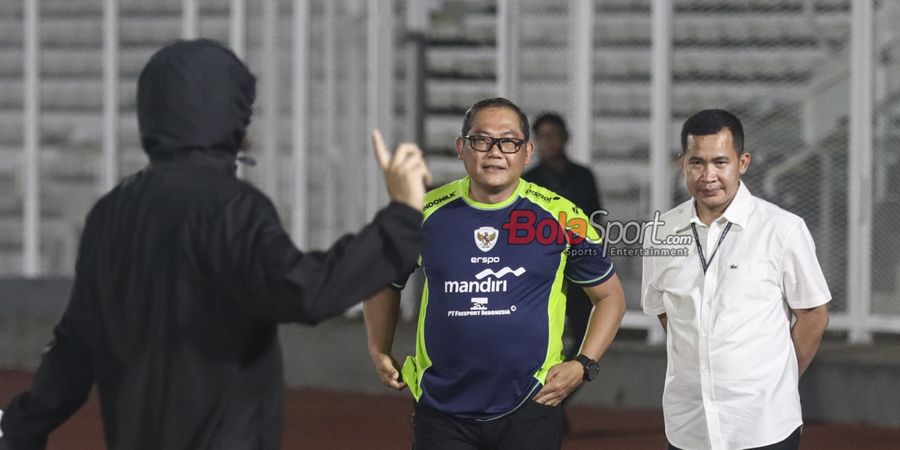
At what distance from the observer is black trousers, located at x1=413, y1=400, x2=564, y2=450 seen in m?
4.33

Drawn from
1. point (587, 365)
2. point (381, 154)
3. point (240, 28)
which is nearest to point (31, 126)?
point (240, 28)

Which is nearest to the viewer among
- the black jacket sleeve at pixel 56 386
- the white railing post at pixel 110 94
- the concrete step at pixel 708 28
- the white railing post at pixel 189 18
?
the black jacket sleeve at pixel 56 386

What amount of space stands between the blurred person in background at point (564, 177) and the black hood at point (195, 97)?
5.91 meters

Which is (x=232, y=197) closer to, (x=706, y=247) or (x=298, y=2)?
(x=706, y=247)

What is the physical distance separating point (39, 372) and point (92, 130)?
35.3ft

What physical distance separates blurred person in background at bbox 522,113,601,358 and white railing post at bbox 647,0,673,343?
2337 mm

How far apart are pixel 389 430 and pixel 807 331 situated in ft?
17.3

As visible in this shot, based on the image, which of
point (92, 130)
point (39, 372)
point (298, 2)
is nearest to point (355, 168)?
point (298, 2)

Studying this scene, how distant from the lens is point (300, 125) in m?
12.6

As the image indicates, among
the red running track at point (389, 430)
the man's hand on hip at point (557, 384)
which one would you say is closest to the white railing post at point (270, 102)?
the red running track at point (389, 430)

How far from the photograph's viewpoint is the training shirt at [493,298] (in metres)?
4.38

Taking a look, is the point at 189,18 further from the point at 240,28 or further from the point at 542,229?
the point at 542,229

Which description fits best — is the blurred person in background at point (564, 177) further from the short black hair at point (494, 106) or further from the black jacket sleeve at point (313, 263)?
the black jacket sleeve at point (313, 263)

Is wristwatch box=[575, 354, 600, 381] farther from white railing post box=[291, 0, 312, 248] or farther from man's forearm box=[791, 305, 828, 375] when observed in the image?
white railing post box=[291, 0, 312, 248]
